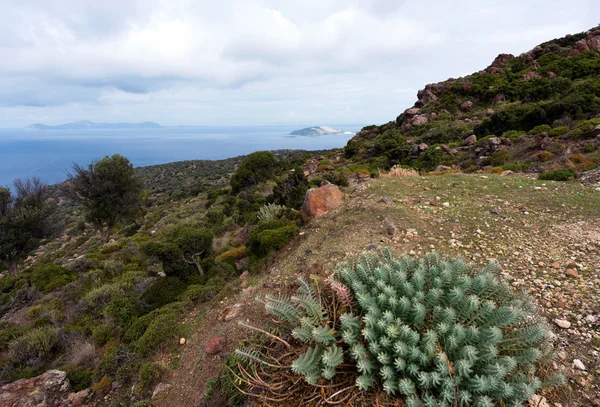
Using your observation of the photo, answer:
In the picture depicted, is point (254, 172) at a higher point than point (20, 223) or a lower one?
higher

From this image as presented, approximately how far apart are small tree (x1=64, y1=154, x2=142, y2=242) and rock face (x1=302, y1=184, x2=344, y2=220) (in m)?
13.8

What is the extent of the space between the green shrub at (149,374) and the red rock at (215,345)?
0.74 metres

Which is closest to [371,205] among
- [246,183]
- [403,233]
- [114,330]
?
[403,233]

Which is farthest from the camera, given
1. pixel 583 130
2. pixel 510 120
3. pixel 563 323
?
pixel 510 120

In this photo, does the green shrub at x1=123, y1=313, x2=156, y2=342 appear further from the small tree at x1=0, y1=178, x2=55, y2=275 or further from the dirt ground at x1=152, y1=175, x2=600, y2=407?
the small tree at x1=0, y1=178, x2=55, y2=275

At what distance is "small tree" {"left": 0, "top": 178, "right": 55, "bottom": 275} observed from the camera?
12250 mm

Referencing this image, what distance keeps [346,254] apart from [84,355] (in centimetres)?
512

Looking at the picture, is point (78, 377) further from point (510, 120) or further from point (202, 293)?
point (510, 120)

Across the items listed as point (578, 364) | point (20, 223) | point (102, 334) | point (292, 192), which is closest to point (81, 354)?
point (102, 334)

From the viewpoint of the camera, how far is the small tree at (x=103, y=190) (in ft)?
50.7

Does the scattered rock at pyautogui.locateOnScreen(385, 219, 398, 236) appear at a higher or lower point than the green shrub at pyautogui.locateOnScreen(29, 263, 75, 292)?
higher

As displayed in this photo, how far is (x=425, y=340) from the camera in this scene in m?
1.73

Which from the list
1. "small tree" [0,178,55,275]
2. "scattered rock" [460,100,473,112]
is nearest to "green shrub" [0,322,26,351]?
"small tree" [0,178,55,275]

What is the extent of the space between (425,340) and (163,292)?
5.82m
